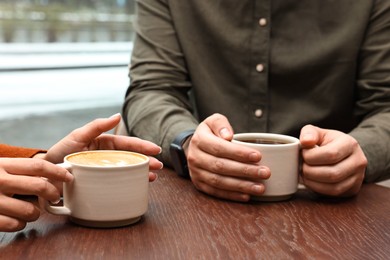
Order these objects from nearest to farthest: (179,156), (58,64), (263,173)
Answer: (263,173) → (179,156) → (58,64)

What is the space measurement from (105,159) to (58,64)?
2.18m

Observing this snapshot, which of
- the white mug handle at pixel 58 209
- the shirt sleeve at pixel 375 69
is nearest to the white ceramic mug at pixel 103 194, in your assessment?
the white mug handle at pixel 58 209

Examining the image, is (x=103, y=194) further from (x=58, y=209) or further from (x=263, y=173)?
(x=263, y=173)

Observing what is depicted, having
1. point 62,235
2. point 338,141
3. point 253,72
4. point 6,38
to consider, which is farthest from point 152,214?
point 6,38

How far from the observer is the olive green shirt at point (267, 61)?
1300 millimetres

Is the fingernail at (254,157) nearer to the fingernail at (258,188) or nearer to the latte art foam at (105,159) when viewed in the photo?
the fingernail at (258,188)

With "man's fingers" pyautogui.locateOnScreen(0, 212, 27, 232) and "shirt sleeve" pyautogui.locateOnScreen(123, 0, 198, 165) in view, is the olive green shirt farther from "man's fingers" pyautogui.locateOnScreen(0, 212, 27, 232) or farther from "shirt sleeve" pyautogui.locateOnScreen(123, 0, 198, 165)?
"man's fingers" pyautogui.locateOnScreen(0, 212, 27, 232)

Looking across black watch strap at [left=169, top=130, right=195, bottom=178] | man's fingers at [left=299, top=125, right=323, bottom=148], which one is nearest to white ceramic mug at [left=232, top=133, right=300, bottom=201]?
man's fingers at [left=299, top=125, right=323, bottom=148]

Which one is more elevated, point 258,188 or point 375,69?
point 375,69

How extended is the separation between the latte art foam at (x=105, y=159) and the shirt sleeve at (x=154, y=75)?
16.2 inches

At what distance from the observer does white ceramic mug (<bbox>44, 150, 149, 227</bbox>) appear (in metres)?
0.67

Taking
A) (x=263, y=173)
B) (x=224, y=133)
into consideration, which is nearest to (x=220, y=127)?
(x=224, y=133)

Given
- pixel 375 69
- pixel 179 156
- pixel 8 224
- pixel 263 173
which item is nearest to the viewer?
pixel 8 224

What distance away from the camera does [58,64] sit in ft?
9.22
